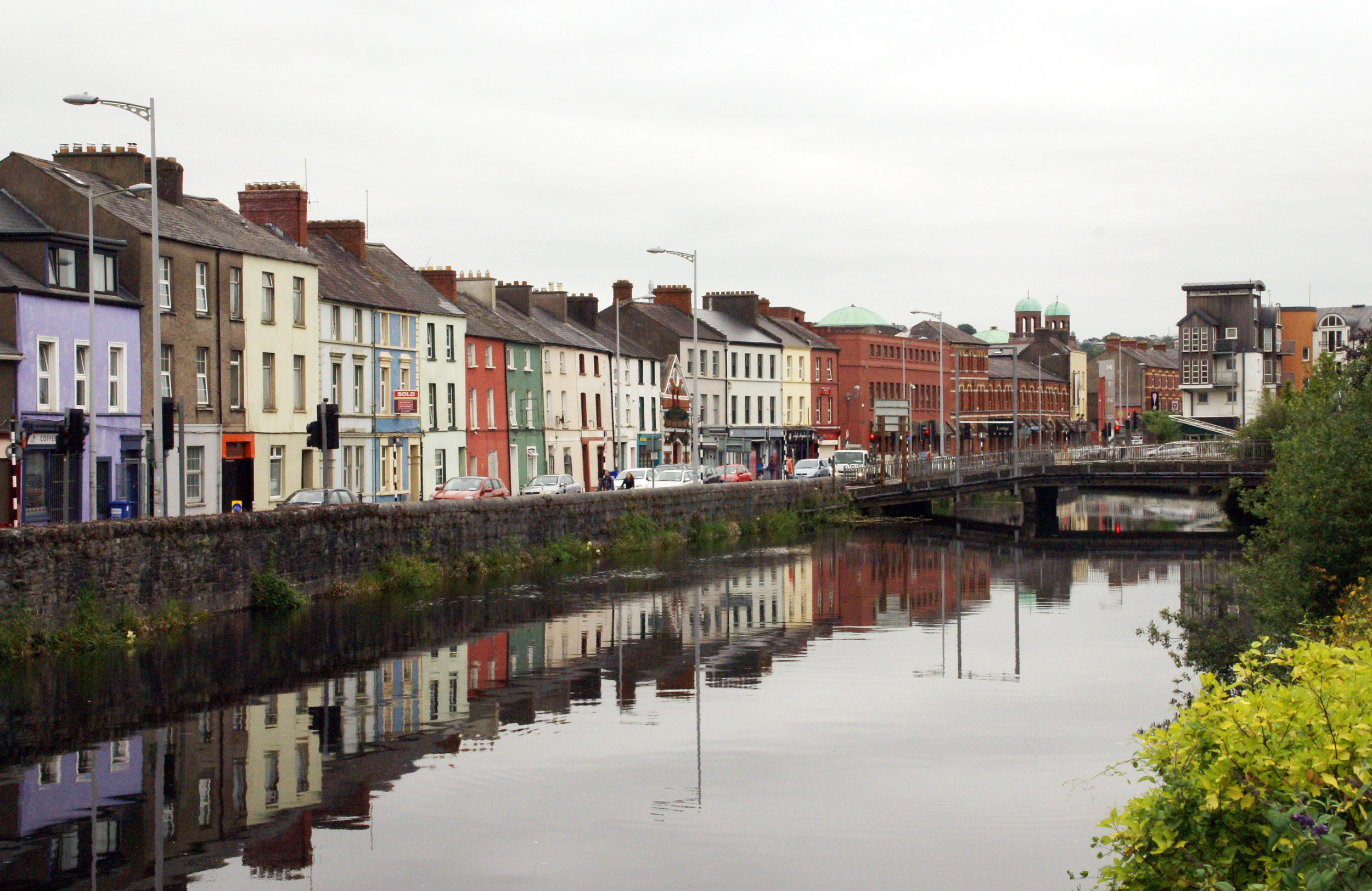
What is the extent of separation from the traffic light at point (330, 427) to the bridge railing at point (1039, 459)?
41.9m

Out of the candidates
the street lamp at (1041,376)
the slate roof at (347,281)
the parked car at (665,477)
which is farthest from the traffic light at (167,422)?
the street lamp at (1041,376)

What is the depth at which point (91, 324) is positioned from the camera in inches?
1457

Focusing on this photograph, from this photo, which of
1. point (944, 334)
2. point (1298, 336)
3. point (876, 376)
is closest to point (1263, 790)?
point (876, 376)

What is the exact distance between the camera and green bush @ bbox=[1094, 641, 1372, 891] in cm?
718

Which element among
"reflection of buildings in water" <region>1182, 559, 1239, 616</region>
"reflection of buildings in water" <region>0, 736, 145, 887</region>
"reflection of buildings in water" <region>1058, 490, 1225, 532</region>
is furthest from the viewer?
"reflection of buildings in water" <region>1058, 490, 1225, 532</region>

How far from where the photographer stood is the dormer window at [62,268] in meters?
42.4

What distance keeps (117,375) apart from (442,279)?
27.2 metres

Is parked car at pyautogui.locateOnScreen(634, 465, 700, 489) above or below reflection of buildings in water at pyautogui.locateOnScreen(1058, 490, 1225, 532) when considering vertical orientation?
above

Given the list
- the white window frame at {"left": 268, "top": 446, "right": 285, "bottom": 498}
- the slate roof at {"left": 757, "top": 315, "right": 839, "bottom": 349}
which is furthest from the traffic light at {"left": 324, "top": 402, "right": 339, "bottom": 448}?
the slate roof at {"left": 757, "top": 315, "right": 839, "bottom": 349}

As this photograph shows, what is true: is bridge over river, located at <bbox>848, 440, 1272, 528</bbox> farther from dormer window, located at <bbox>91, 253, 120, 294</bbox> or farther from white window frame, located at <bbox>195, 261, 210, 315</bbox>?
dormer window, located at <bbox>91, 253, 120, 294</bbox>

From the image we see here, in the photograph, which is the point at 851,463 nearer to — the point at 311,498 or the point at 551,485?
the point at 551,485

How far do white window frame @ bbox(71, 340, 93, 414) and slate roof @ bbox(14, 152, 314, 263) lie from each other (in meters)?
3.85

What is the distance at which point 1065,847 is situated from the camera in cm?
1478

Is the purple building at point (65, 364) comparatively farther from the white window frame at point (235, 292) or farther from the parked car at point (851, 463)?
the parked car at point (851, 463)
